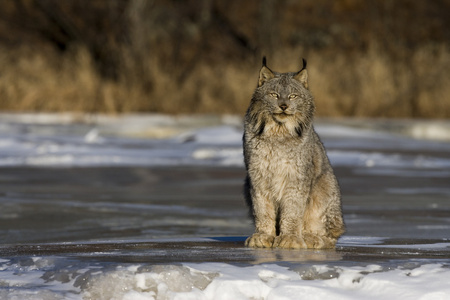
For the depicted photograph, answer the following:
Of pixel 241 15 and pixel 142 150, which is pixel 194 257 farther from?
pixel 241 15

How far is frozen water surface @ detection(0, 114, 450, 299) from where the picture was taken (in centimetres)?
468

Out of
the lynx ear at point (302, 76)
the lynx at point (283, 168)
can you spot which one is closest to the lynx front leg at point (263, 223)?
the lynx at point (283, 168)

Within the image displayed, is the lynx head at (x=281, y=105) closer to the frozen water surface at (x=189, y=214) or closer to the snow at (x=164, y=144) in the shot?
the frozen water surface at (x=189, y=214)

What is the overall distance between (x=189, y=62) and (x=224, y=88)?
34.0 ft

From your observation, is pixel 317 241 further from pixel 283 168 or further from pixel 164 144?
pixel 164 144

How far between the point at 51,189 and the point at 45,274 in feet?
20.0

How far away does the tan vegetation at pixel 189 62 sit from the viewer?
22469 millimetres

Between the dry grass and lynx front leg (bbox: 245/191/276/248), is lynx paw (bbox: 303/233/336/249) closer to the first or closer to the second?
lynx front leg (bbox: 245/191/276/248)

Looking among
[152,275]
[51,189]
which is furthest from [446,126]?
[152,275]

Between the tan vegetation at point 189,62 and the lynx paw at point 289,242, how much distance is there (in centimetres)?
1615

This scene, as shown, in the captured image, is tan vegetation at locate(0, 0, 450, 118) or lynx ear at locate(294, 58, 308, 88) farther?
tan vegetation at locate(0, 0, 450, 118)

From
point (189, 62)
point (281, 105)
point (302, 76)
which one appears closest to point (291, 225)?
point (281, 105)

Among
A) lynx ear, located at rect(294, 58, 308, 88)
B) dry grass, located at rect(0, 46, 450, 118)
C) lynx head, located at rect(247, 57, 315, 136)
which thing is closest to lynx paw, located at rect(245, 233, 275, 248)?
lynx head, located at rect(247, 57, 315, 136)

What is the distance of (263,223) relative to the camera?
6.07 metres
